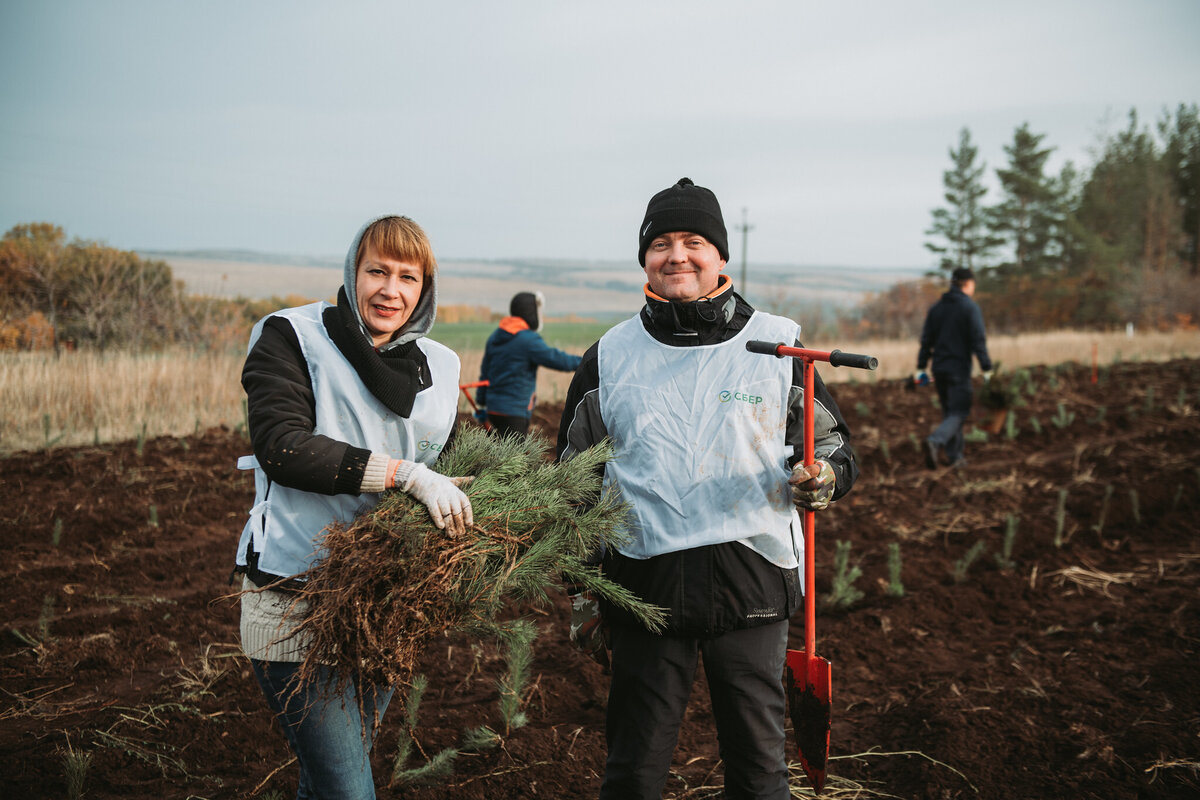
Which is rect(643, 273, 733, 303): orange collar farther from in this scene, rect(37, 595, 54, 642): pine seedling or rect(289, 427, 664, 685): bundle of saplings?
Result: rect(37, 595, 54, 642): pine seedling

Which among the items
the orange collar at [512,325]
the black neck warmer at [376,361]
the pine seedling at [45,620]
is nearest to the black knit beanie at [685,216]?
the black neck warmer at [376,361]

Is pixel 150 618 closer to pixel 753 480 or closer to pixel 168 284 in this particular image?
pixel 753 480

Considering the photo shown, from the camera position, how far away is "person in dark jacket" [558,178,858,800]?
2.04 metres

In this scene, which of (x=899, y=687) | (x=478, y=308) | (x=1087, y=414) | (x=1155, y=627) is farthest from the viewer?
(x=478, y=308)

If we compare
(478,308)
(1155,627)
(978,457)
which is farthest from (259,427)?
(478,308)

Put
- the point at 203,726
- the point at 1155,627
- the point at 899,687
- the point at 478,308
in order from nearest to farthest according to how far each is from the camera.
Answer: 1. the point at 203,726
2. the point at 899,687
3. the point at 1155,627
4. the point at 478,308

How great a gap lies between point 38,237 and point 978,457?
18342 mm

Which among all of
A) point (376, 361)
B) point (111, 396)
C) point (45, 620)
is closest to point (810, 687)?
point (376, 361)

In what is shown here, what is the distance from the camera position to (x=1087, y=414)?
428 inches

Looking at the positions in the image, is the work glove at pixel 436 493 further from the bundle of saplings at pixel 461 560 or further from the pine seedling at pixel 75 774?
the pine seedling at pixel 75 774

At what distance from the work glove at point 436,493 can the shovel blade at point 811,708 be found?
3.55ft

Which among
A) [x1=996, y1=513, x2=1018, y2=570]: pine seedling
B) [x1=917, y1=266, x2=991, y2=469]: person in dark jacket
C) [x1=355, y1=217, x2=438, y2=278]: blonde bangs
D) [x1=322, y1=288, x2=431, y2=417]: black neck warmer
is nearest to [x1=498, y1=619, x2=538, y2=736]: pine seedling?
[x1=322, y1=288, x2=431, y2=417]: black neck warmer

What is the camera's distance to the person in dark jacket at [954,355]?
24.8 feet

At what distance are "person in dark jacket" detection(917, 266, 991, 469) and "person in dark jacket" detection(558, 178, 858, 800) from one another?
605 cm
